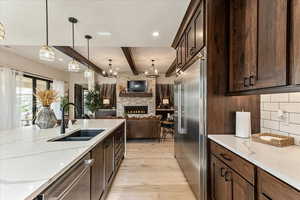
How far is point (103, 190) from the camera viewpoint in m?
2.11

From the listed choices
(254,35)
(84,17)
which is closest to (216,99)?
(254,35)

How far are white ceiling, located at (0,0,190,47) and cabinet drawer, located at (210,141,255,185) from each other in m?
1.90

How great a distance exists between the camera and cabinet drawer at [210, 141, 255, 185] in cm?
120

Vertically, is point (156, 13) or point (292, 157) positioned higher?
point (156, 13)

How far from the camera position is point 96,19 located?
107 inches

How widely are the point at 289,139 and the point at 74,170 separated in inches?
72.1

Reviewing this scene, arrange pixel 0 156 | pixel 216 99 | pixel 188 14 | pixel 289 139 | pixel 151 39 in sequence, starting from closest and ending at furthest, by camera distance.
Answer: pixel 0 156 → pixel 289 139 → pixel 216 99 → pixel 188 14 → pixel 151 39

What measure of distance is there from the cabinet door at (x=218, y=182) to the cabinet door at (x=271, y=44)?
85 centimetres

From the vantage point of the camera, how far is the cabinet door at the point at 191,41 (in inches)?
95.0

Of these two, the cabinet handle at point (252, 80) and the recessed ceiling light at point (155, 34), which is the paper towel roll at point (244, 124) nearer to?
the cabinet handle at point (252, 80)

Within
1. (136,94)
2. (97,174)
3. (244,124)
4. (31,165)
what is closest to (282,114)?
(244,124)

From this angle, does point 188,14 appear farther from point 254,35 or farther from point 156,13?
point 254,35

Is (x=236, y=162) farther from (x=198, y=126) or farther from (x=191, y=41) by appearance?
(x=191, y=41)

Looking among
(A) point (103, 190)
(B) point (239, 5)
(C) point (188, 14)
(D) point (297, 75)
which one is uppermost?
(C) point (188, 14)
